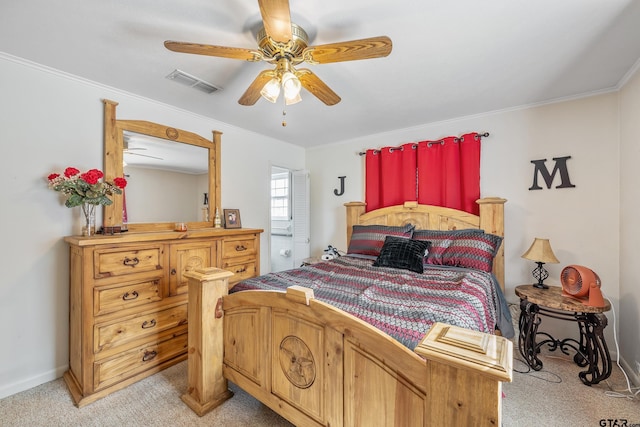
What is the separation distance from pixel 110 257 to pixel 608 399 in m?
3.56

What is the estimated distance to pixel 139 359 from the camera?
2.02 metres

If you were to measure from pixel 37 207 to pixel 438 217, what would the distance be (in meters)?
3.62

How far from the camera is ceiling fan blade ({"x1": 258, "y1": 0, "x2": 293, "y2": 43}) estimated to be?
111 centimetres

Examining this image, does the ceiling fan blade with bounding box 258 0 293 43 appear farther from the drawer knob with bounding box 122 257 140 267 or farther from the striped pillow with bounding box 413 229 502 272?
the striped pillow with bounding box 413 229 502 272

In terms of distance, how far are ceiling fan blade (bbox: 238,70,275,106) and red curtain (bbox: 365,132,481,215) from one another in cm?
→ 200

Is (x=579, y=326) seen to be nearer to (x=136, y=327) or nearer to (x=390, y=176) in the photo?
(x=390, y=176)

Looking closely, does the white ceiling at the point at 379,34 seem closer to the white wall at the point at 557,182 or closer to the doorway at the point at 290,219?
the white wall at the point at 557,182

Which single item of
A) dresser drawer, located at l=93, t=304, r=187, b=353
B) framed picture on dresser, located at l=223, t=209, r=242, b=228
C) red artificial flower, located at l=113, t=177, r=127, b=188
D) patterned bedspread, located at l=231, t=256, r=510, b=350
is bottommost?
dresser drawer, located at l=93, t=304, r=187, b=353

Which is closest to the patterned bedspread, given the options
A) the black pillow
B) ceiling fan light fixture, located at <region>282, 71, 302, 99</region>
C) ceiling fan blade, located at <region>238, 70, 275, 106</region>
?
the black pillow

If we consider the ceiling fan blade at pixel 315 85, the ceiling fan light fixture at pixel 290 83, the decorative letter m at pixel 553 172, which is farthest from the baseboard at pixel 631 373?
the ceiling fan light fixture at pixel 290 83

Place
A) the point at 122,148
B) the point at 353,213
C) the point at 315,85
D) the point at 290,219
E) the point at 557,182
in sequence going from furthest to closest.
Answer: the point at 290,219
the point at 353,213
the point at 557,182
the point at 122,148
the point at 315,85

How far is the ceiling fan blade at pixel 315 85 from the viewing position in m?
1.66

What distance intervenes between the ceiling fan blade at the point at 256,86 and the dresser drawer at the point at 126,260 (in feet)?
4.51

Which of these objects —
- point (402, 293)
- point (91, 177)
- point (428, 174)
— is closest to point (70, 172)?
point (91, 177)
